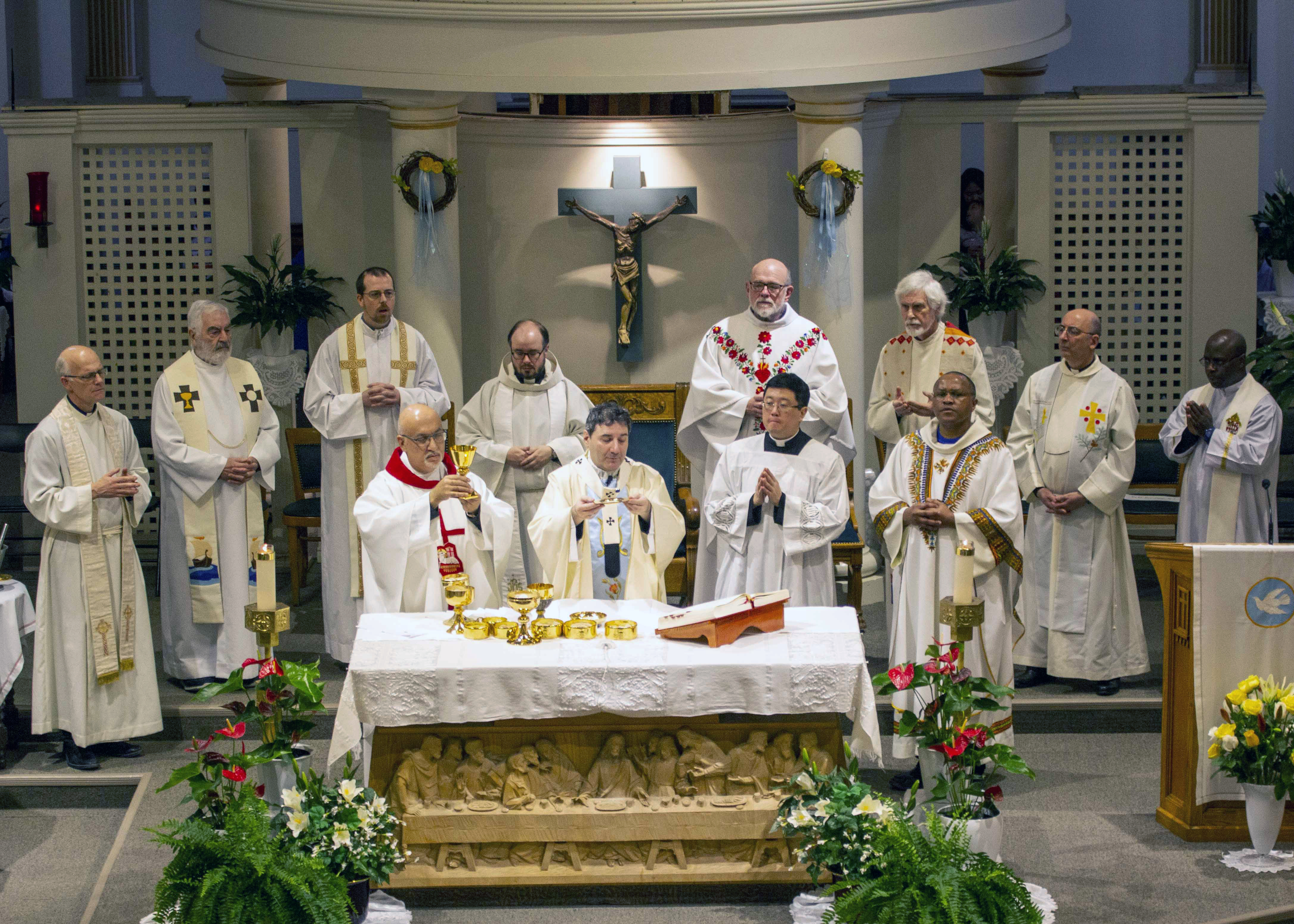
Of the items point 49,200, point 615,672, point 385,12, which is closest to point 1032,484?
point 615,672

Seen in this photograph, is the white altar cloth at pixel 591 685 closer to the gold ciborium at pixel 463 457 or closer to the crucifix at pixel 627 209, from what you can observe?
the gold ciborium at pixel 463 457

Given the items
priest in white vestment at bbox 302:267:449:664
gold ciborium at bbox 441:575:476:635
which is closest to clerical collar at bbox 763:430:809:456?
gold ciborium at bbox 441:575:476:635

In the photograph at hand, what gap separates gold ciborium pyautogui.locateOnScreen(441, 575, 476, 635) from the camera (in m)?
6.38

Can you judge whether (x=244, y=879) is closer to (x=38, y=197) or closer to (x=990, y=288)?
(x=38, y=197)

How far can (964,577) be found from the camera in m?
6.07

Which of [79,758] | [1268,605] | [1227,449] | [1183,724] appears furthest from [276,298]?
[1268,605]

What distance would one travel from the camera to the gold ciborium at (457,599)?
20.9 feet

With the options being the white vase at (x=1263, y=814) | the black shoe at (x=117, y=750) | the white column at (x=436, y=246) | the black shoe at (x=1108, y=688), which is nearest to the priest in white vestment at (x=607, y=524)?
the black shoe at (x=117, y=750)

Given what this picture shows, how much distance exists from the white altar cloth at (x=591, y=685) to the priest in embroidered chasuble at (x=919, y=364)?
2678 millimetres

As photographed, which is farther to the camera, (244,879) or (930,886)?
(244,879)

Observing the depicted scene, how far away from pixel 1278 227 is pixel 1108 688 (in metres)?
4.03

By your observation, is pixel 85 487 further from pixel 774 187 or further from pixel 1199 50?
pixel 1199 50

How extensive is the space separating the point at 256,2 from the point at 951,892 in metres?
6.99

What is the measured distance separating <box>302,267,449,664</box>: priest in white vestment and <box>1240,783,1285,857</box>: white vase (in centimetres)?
450
